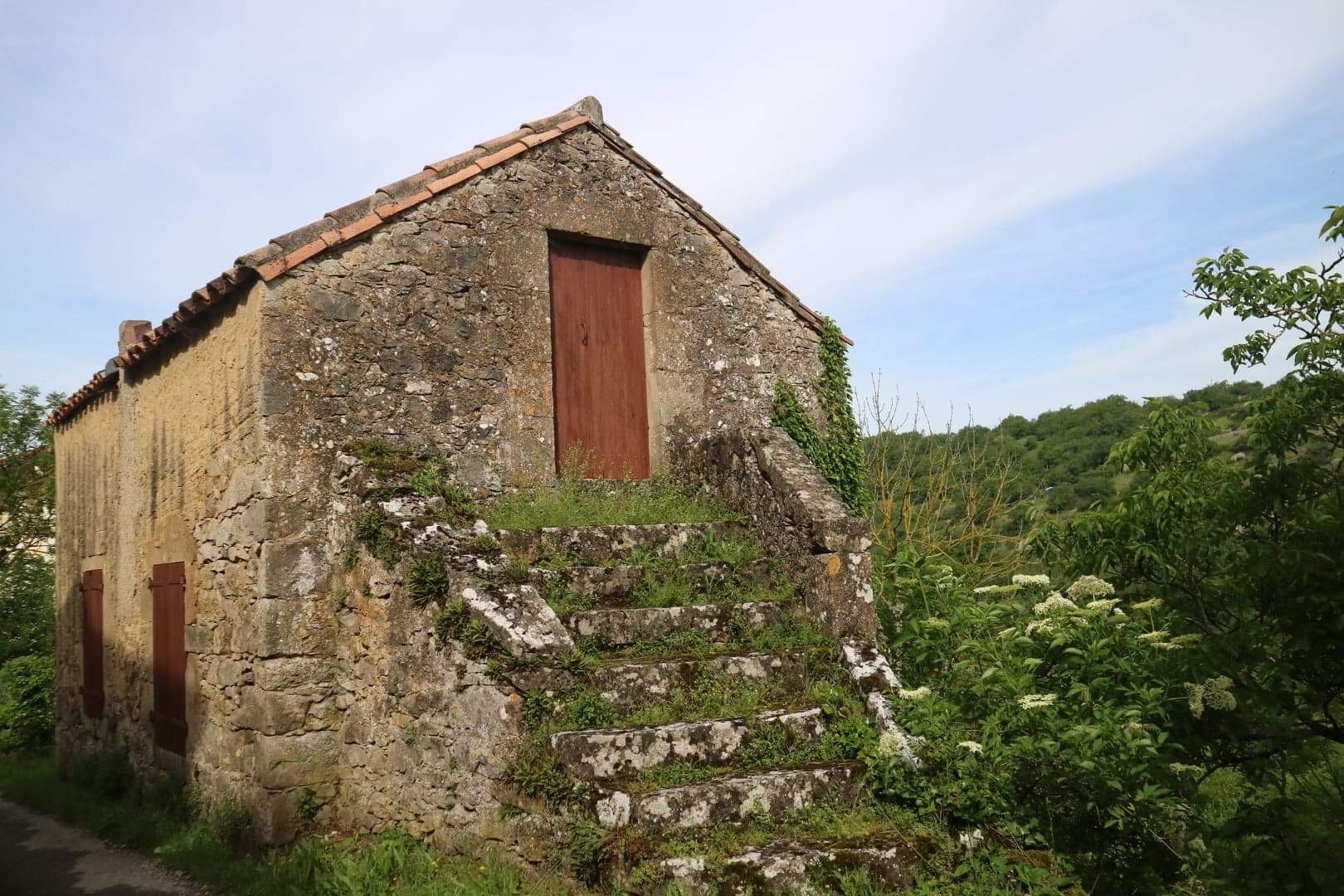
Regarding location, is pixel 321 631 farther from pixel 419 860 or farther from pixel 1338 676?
pixel 1338 676

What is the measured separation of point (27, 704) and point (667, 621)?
12.3m

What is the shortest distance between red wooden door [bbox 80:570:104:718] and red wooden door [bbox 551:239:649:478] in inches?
217

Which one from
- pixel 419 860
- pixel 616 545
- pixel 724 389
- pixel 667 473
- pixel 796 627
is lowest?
pixel 419 860

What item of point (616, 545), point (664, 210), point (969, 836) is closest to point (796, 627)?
point (616, 545)

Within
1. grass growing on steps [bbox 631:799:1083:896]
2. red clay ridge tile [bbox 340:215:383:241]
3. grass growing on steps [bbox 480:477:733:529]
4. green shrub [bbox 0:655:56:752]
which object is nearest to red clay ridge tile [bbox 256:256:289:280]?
red clay ridge tile [bbox 340:215:383:241]

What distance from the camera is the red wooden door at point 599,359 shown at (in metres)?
7.92

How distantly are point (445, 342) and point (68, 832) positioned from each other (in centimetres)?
547

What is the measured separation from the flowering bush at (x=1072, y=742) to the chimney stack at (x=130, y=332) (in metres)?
7.43

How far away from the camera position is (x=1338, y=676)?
3.11 metres

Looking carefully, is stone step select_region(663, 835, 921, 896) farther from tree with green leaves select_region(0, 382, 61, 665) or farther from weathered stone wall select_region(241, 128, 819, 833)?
tree with green leaves select_region(0, 382, 61, 665)

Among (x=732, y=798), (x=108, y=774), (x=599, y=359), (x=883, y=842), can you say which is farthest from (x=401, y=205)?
(x=108, y=774)

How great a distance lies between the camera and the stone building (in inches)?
233

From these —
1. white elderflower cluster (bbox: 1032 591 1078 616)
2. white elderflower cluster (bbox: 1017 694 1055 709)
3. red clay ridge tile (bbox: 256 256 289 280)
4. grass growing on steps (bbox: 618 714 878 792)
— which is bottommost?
grass growing on steps (bbox: 618 714 878 792)

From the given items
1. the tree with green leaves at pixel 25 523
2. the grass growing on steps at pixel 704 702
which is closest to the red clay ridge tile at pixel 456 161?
the grass growing on steps at pixel 704 702
